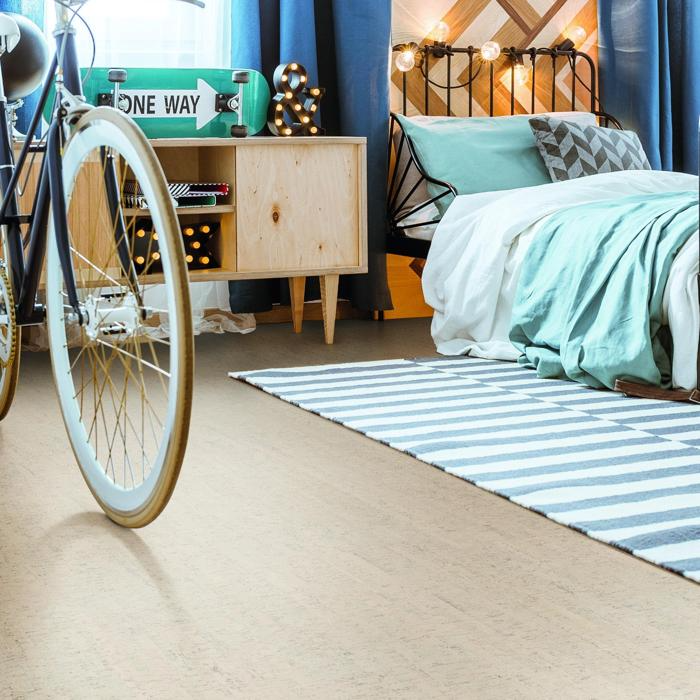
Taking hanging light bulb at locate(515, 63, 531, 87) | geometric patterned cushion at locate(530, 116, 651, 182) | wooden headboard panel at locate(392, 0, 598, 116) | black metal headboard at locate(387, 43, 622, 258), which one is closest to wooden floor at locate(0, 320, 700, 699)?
black metal headboard at locate(387, 43, 622, 258)

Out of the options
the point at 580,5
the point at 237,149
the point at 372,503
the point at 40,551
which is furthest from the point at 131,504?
the point at 580,5

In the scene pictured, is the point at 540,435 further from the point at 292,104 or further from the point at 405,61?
the point at 405,61

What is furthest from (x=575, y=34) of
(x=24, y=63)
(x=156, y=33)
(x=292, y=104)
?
(x=24, y=63)

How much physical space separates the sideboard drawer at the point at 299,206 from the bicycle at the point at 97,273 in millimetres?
1559

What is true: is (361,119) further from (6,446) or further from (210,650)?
(210,650)

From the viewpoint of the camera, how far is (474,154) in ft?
14.2

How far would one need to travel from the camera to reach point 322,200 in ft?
12.7

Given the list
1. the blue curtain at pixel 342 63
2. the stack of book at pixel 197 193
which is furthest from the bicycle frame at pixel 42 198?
the blue curtain at pixel 342 63

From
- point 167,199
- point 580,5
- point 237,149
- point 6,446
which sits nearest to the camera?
point 167,199

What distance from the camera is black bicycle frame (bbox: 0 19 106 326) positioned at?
185 centimetres

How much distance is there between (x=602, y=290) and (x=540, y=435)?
0.80 meters

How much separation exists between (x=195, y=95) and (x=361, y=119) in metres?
0.74

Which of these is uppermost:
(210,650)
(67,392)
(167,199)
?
(167,199)

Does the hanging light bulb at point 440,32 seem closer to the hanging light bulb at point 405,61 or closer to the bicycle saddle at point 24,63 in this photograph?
the hanging light bulb at point 405,61
